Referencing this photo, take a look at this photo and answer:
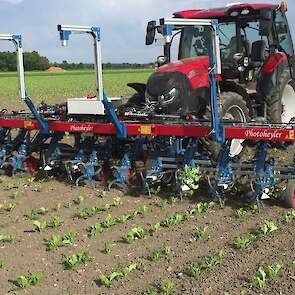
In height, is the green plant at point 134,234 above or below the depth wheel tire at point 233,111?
below

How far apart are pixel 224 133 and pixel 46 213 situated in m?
2.13

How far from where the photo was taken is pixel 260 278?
399 centimetres

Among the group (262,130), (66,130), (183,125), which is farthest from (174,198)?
(66,130)

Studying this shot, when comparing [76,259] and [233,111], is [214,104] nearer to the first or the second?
[233,111]

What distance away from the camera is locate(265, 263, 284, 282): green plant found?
399 centimetres

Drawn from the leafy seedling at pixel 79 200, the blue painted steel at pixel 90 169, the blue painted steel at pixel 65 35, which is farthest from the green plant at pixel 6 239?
the blue painted steel at pixel 65 35

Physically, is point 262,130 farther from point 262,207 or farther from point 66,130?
point 66,130

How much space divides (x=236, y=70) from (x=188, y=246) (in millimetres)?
3820

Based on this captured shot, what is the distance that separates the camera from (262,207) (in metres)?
5.74

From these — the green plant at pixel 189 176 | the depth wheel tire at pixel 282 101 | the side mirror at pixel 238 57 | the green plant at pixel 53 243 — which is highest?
the side mirror at pixel 238 57

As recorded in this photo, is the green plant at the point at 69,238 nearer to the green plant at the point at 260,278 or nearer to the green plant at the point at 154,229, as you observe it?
the green plant at the point at 154,229

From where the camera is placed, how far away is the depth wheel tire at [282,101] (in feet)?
26.3

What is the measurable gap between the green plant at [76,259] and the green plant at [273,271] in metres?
1.45

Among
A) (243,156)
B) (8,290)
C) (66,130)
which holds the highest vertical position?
(66,130)
